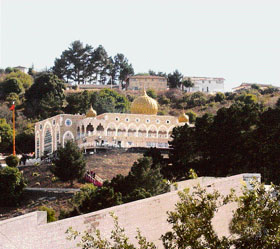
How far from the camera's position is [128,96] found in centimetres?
8475

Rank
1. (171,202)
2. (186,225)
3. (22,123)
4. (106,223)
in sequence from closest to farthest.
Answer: (186,225), (106,223), (171,202), (22,123)

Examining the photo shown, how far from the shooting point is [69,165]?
43062mm

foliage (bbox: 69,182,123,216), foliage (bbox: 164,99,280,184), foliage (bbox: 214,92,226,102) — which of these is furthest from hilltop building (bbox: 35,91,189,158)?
foliage (bbox: 214,92,226,102)

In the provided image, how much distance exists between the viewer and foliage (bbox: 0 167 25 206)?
41.2 metres

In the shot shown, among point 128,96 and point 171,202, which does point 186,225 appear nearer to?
point 171,202

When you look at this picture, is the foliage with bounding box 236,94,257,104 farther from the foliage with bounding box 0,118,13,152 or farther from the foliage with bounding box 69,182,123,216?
the foliage with bounding box 69,182,123,216

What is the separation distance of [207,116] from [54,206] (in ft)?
35.2

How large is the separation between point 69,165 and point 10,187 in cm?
373

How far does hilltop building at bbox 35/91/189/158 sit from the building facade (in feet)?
111

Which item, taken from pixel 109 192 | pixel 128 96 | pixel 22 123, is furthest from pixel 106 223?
pixel 128 96

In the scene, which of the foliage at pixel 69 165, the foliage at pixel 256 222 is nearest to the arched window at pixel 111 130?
the foliage at pixel 69 165

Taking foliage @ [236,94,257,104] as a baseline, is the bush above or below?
below

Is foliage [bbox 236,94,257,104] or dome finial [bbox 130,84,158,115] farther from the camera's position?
foliage [bbox 236,94,257,104]

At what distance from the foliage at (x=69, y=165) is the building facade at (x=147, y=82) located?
155ft
